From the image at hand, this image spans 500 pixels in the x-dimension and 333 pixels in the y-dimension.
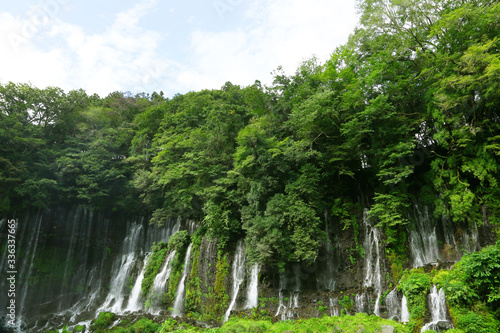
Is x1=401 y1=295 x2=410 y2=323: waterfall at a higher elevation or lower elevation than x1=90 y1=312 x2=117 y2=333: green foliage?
higher

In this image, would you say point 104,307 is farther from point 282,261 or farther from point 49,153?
point 282,261

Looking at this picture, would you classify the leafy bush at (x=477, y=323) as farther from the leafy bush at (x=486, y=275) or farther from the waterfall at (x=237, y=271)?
the waterfall at (x=237, y=271)

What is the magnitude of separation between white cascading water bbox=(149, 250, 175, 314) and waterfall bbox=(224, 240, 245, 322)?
486cm

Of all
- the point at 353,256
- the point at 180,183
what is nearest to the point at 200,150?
the point at 180,183

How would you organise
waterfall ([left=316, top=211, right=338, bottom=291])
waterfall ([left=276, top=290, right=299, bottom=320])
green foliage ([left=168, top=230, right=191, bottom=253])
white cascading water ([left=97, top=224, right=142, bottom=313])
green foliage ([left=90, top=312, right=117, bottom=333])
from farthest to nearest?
1. white cascading water ([left=97, top=224, right=142, bottom=313])
2. green foliage ([left=168, top=230, right=191, bottom=253])
3. green foliage ([left=90, top=312, right=117, bottom=333])
4. waterfall ([left=316, top=211, right=338, bottom=291])
5. waterfall ([left=276, top=290, right=299, bottom=320])

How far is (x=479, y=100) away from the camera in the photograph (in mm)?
11203

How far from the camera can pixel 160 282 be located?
17750mm

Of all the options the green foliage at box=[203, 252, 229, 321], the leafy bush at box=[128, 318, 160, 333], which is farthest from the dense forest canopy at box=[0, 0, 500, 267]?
the leafy bush at box=[128, 318, 160, 333]

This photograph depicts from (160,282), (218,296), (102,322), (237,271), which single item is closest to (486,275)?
(237,271)

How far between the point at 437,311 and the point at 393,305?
6.52 feet

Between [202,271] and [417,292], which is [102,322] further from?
[417,292]

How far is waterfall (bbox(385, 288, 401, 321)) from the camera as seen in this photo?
10398mm

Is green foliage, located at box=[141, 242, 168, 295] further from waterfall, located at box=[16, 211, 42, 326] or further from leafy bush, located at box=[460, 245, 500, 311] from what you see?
leafy bush, located at box=[460, 245, 500, 311]

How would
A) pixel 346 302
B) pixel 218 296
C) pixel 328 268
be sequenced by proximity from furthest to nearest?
pixel 218 296, pixel 328 268, pixel 346 302
